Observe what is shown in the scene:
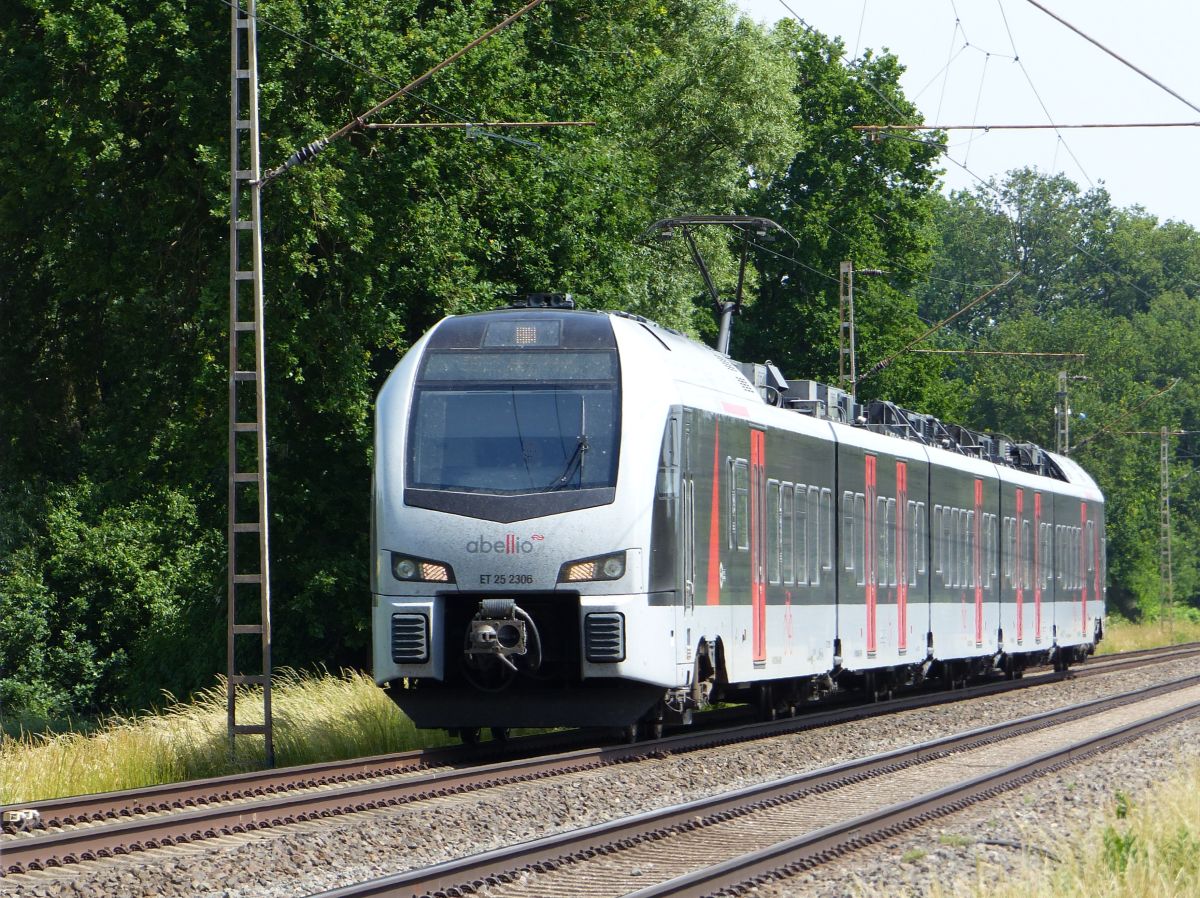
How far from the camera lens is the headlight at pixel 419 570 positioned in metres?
14.8

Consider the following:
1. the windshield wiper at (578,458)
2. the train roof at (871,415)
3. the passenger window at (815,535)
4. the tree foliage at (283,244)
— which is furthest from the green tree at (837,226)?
the windshield wiper at (578,458)

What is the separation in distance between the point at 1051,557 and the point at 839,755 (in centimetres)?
1743

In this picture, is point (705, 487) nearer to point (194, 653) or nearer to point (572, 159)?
point (572, 159)

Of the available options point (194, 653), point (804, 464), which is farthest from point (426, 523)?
point (194, 653)

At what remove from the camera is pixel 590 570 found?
48.2 feet

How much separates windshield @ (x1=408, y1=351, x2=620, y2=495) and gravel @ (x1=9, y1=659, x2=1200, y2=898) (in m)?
2.34

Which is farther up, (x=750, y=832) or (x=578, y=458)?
(x=578, y=458)

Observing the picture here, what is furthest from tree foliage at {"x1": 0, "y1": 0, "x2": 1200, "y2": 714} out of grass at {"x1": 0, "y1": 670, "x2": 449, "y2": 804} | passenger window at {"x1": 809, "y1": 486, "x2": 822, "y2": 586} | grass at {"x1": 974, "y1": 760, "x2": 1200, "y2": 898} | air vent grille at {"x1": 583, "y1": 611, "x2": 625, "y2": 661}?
grass at {"x1": 974, "y1": 760, "x2": 1200, "y2": 898}

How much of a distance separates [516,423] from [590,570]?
1.34m

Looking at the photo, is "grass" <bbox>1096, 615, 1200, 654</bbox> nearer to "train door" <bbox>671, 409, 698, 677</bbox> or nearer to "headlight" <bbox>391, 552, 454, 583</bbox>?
"train door" <bbox>671, 409, 698, 677</bbox>

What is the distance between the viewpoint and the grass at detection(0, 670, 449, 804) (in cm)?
1458

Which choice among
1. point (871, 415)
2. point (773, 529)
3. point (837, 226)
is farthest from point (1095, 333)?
point (773, 529)

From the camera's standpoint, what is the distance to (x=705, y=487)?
16.5 meters

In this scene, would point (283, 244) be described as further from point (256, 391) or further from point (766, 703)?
point (766, 703)
